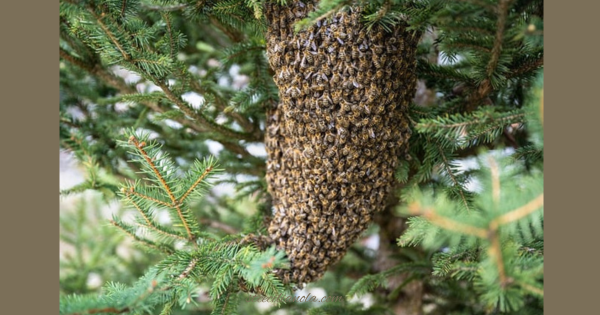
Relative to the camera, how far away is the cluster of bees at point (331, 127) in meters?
1.34

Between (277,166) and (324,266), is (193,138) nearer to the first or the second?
(277,166)

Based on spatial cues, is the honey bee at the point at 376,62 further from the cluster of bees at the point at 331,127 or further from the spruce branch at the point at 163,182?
the spruce branch at the point at 163,182

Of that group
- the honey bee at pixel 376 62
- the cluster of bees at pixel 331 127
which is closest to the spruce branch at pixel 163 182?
the cluster of bees at pixel 331 127

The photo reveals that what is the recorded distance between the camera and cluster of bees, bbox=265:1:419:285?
1.34 metres

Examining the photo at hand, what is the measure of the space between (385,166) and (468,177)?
0.34 m

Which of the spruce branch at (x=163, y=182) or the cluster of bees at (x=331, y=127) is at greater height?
the cluster of bees at (x=331, y=127)

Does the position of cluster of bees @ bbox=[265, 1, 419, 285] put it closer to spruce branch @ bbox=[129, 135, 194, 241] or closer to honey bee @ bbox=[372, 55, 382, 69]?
honey bee @ bbox=[372, 55, 382, 69]

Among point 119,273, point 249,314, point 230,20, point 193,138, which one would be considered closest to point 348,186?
point 230,20

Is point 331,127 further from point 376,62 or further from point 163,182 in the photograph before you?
point 163,182

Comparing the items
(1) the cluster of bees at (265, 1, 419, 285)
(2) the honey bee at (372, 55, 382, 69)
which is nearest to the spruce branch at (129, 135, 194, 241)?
(1) the cluster of bees at (265, 1, 419, 285)

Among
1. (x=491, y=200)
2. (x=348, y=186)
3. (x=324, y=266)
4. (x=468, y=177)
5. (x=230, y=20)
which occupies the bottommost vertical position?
(x=491, y=200)

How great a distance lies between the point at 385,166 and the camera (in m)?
1.53

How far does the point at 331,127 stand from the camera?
4.66 feet

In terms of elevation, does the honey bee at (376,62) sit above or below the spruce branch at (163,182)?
above
